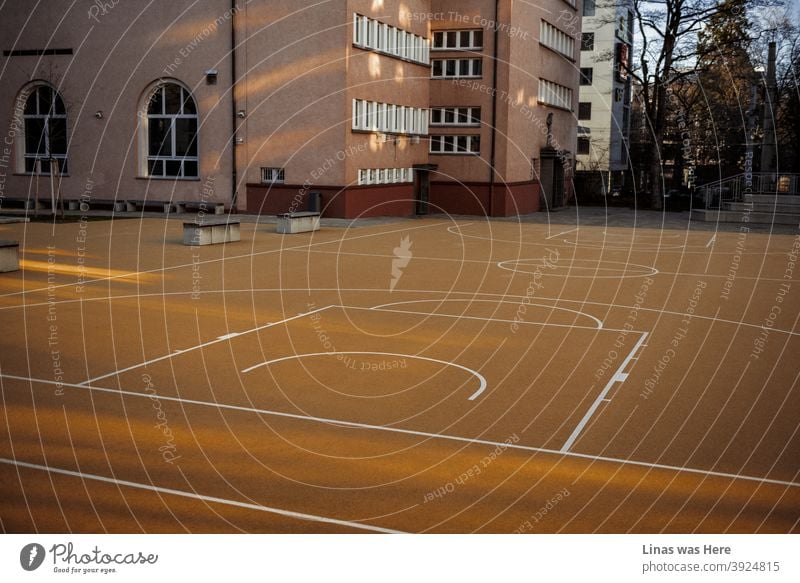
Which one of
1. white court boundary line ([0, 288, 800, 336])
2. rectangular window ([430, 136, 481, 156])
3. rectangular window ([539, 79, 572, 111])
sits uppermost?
rectangular window ([539, 79, 572, 111])

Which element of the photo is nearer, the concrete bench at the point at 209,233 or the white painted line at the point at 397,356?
the white painted line at the point at 397,356

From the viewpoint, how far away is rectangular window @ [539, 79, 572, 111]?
5284 centimetres

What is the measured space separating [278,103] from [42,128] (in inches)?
548

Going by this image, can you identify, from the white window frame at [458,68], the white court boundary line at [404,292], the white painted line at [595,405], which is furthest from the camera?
the white window frame at [458,68]

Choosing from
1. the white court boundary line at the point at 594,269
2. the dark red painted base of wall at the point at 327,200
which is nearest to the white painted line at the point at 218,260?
the dark red painted base of wall at the point at 327,200

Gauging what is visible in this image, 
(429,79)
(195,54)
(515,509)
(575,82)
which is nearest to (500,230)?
(429,79)

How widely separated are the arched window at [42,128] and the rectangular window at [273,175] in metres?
11.0

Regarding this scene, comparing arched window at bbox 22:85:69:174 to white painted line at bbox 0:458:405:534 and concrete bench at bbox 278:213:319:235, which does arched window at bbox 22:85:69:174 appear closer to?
concrete bench at bbox 278:213:319:235

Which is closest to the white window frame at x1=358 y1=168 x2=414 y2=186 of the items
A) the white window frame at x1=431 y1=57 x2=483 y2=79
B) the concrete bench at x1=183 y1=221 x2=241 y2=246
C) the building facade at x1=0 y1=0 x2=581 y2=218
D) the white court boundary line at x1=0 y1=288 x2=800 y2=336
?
the building facade at x1=0 y1=0 x2=581 y2=218

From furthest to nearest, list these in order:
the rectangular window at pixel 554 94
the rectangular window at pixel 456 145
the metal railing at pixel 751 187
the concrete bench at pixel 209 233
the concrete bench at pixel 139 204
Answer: the rectangular window at pixel 554 94, the metal railing at pixel 751 187, the rectangular window at pixel 456 145, the concrete bench at pixel 139 204, the concrete bench at pixel 209 233

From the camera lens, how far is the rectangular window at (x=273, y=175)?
4041cm

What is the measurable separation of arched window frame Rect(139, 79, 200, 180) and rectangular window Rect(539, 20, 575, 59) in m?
20.6

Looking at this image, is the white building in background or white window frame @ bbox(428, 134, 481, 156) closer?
white window frame @ bbox(428, 134, 481, 156)

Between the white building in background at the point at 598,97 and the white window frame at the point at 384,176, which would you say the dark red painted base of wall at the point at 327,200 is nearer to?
the white window frame at the point at 384,176
